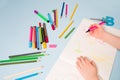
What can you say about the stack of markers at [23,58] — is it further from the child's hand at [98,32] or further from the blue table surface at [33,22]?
the child's hand at [98,32]

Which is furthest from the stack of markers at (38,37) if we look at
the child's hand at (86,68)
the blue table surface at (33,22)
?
the child's hand at (86,68)

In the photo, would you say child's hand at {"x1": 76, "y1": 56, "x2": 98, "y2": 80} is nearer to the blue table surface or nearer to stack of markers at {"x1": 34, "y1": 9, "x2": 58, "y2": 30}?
the blue table surface

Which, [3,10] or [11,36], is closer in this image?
[11,36]

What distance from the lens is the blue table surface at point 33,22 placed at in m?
0.73

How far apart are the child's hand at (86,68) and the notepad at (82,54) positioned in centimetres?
2

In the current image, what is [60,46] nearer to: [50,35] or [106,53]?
[50,35]

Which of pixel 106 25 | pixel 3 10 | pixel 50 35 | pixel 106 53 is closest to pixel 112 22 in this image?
pixel 106 25

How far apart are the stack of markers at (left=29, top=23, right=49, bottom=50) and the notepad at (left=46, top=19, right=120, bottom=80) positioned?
0.10 meters

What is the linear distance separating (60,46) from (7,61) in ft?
0.73

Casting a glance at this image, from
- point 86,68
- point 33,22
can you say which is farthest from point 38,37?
point 86,68

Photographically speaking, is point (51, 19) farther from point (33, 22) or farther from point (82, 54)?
point (82, 54)

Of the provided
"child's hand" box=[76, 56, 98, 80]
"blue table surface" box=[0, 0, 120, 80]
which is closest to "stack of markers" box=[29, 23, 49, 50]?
"blue table surface" box=[0, 0, 120, 80]

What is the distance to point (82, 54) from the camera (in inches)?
29.9

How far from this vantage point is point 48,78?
68cm
